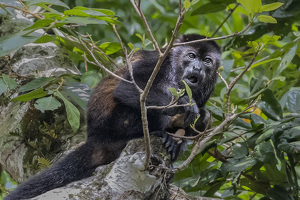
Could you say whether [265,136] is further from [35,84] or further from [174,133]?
[35,84]

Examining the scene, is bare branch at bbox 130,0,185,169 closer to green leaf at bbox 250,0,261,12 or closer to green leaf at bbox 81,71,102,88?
green leaf at bbox 250,0,261,12

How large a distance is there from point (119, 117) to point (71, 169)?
637 mm

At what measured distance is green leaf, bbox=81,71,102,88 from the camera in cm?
295

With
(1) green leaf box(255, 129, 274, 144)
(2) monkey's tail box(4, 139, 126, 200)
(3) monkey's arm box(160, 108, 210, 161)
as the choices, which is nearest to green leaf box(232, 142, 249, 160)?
(1) green leaf box(255, 129, 274, 144)

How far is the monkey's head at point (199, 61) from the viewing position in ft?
9.58

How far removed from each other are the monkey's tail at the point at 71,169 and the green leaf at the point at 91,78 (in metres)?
0.70

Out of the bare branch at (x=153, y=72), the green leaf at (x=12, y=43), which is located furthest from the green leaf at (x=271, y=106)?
the green leaf at (x=12, y=43)

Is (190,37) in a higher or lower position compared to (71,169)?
higher

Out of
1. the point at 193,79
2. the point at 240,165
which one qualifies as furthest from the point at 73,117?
the point at 240,165

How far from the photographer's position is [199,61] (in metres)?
3.08

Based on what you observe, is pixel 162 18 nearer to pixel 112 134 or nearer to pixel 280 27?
pixel 280 27

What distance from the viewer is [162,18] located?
461 cm

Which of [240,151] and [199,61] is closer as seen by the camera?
[240,151]

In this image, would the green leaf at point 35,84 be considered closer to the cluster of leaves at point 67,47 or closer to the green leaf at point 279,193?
the cluster of leaves at point 67,47
